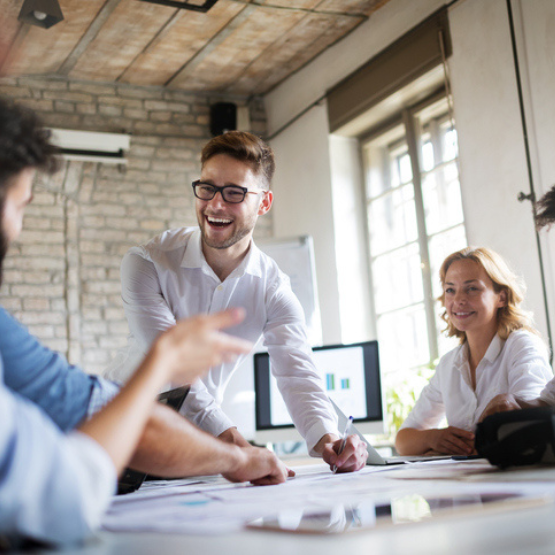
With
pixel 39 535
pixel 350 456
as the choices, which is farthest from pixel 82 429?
pixel 350 456

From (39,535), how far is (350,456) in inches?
48.0

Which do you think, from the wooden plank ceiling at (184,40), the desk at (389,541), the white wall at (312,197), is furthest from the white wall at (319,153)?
the desk at (389,541)

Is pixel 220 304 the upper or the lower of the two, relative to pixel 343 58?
lower

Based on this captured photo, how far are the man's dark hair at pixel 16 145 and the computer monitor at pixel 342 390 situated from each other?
2443mm

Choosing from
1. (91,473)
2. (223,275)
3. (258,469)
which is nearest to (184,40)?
(223,275)

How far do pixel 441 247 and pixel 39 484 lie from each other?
4.37m

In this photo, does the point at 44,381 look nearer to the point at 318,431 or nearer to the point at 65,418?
the point at 65,418

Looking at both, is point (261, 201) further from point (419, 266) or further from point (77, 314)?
point (77, 314)

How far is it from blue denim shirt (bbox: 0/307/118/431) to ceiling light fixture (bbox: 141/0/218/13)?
12.5ft

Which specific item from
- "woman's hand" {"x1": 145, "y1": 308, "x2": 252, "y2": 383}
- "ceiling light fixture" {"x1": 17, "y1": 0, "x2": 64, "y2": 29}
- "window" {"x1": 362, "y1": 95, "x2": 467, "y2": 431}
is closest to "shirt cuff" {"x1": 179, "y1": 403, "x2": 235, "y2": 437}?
"woman's hand" {"x1": 145, "y1": 308, "x2": 252, "y2": 383}

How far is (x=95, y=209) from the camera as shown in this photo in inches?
223

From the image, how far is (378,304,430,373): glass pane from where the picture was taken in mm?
4973

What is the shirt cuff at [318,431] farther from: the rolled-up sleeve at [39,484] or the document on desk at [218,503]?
the rolled-up sleeve at [39,484]

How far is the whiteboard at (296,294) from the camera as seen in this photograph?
4.20m
